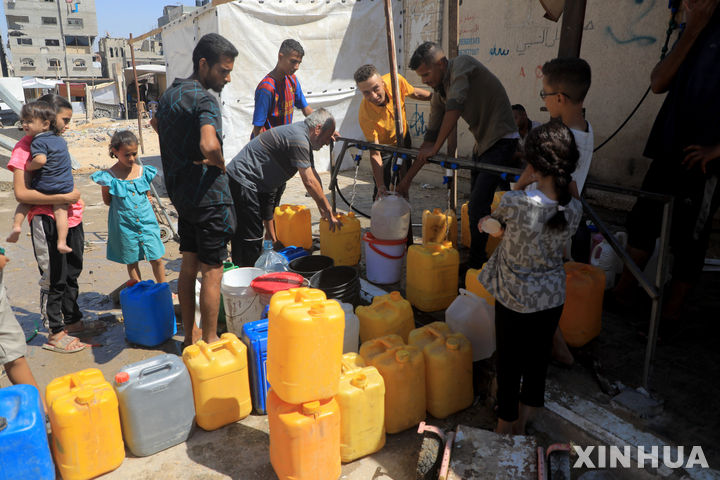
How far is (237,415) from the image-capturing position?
9.37 feet

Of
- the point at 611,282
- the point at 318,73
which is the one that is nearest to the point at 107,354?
the point at 611,282

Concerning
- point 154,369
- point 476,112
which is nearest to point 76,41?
point 476,112

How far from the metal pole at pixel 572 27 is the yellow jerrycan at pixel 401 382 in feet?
7.42

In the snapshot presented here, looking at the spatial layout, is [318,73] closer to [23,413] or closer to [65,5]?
[23,413]

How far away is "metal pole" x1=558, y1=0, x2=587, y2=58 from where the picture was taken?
316 cm

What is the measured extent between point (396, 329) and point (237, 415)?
1150 millimetres

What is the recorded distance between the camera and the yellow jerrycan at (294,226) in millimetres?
5387

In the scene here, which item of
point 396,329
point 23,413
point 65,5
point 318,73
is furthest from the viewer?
point 65,5

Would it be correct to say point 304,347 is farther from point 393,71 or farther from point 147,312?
point 393,71

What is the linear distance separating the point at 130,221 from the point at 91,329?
0.95 meters

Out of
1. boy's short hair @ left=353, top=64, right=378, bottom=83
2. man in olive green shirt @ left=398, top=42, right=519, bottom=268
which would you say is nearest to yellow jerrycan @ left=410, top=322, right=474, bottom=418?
man in olive green shirt @ left=398, top=42, right=519, bottom=268

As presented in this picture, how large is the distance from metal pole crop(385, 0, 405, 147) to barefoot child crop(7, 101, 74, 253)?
2.87 meters

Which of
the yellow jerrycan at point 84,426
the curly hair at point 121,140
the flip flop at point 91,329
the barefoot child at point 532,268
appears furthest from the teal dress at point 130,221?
the barefoot child at point 532,268

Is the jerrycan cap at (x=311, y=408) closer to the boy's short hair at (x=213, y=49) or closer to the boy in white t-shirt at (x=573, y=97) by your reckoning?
the boy in white t-shirt at (x=573, y=97)
